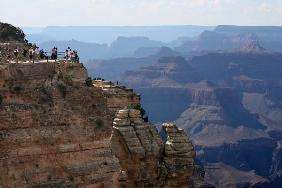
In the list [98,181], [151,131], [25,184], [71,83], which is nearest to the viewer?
[25,184]

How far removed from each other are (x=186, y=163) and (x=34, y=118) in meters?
13.6

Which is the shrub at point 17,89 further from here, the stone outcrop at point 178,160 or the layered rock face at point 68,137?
the stone outcrop at point 178,160

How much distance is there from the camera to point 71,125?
125 feet

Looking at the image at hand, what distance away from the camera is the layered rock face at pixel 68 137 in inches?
1405

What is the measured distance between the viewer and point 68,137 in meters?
37.6

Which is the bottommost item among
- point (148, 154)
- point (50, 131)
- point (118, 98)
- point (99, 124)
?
point (148, 154)

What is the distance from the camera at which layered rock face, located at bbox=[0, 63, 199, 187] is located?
117ft

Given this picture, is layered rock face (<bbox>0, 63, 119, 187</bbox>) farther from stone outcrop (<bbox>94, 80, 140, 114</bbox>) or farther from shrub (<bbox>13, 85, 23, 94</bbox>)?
stone outcrop (<bbox>94, 80, 140, 114</bbox>)

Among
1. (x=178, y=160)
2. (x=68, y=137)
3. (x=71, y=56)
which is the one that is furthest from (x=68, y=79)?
(x=178, y=160)

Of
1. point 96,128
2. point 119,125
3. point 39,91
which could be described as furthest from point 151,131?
point 39,91

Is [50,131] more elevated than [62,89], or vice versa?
[62,89]

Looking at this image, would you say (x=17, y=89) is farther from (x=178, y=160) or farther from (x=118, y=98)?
(x=178, y=160)

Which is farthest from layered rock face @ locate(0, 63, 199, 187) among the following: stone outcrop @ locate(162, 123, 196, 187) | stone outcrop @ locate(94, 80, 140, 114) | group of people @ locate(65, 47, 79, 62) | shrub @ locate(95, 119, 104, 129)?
stone outcrop @ locate(94, 80, 140, 114)

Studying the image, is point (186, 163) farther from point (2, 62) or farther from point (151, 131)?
point (2, 62)
